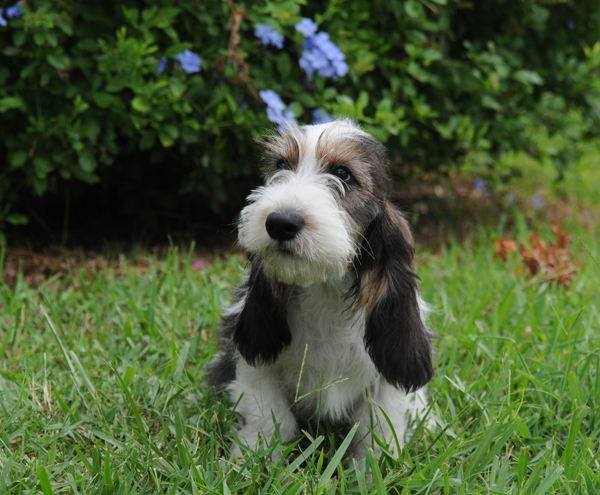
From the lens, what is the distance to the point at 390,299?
2.46 m

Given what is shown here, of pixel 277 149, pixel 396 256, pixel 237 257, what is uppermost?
pixel 277 149

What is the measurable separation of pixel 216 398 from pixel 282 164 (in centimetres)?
121

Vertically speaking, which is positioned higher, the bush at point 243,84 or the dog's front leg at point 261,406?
the bush at point 243,84

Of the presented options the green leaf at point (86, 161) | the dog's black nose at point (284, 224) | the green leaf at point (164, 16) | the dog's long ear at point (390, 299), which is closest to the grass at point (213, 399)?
the dog's long ear at point (390, 299)

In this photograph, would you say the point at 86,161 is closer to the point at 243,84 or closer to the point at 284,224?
the point at 243,84

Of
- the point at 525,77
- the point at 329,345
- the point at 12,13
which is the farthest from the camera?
the point at 525,77

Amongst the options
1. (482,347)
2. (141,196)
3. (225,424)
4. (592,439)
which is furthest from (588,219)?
(225,424)

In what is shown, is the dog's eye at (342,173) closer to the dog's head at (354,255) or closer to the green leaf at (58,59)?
the dog's head at (354,255)

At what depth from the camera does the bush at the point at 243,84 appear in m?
3.80

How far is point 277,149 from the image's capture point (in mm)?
2555

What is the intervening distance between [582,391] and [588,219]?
3.64 meters

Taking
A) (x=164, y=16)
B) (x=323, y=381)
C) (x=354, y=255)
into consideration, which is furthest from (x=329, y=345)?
(x=164, y=16)

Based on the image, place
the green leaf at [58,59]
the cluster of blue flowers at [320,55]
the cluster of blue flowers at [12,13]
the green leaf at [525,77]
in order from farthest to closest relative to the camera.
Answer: the green leaf at [525,77] → the cluster of blue flowers at [320,55] → the green leaf at [58,59] → the cluster of blue flowers at [12,13]

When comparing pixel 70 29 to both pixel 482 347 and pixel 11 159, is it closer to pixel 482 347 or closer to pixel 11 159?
pixel 11 159
